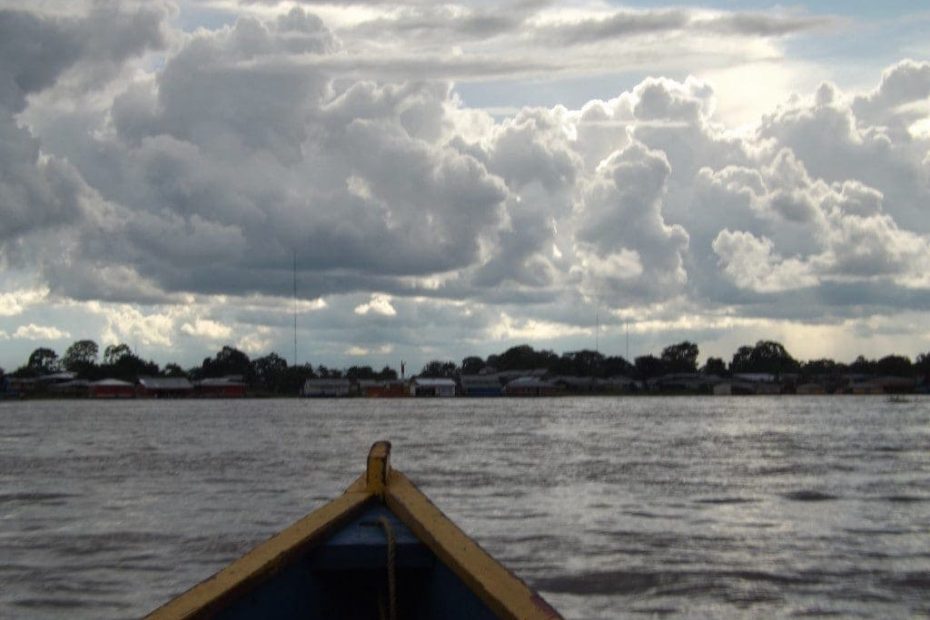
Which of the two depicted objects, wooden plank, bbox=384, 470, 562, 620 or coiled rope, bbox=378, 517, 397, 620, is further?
coiled rope, bbox=378, 517, 397, 620

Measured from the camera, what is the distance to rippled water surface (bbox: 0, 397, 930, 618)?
621 inches

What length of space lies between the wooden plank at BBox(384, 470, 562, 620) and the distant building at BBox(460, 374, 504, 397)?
175308 millimetres

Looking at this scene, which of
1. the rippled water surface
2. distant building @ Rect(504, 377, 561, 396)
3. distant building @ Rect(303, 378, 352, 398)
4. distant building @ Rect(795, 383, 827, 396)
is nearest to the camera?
the rippled water surface

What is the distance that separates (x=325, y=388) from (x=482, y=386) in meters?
23.2

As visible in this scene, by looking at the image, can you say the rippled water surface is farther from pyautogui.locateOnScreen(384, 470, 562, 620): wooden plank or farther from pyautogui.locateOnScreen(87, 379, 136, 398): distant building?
pyautogui.locateOnScreen(87, 379, 136, 398): distant building

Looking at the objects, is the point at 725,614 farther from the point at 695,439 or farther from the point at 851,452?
the point at 695,439

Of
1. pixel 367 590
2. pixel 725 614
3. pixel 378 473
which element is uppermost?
pixel 378 473

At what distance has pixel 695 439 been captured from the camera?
54.9m

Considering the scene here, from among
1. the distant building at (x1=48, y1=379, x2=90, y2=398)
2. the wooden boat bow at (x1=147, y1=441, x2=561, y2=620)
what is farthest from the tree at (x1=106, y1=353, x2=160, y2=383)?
the wooden boat bow at (x1=147, y1=441, x2=561, y2=620)

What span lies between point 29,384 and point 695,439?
150626 millimetres

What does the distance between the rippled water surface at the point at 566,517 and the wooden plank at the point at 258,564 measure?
6.11 metres

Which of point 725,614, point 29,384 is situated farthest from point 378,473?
point 29,384

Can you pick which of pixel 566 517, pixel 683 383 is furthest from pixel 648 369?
pixel 566 517

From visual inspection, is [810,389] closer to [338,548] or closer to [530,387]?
[530,387]
